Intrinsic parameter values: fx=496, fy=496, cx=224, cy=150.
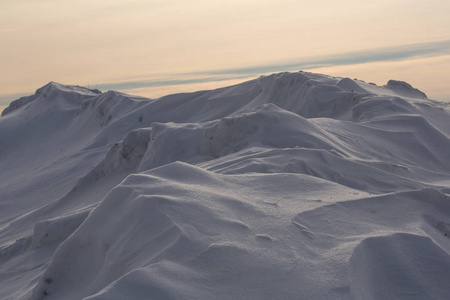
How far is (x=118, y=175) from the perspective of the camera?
6426 millimetres

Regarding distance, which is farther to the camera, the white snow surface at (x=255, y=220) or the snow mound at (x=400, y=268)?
the snow mound at (x=400, y=268)

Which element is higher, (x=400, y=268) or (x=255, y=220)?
(x=255, y=220)

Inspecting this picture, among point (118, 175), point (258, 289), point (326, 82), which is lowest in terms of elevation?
point (118, 175)

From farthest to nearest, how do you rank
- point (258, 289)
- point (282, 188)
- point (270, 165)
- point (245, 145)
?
point (245, 145) → point (270, 165) → point (282, 188) → point (258, 289)

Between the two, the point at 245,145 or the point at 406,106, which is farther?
the point at 406,106

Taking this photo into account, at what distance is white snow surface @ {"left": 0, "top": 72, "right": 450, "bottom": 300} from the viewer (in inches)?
87.1

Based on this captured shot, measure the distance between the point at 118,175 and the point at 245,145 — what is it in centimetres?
199

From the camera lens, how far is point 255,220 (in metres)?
2.67

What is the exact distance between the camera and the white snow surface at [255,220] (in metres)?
2.21

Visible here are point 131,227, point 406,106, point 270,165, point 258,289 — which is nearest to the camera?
point 258,289

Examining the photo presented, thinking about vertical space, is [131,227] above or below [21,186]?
above

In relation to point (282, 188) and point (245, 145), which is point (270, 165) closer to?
point (282, 188)

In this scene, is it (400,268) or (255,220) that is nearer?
(400,268)

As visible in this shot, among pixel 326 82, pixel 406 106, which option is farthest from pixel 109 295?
pixel 326 82
